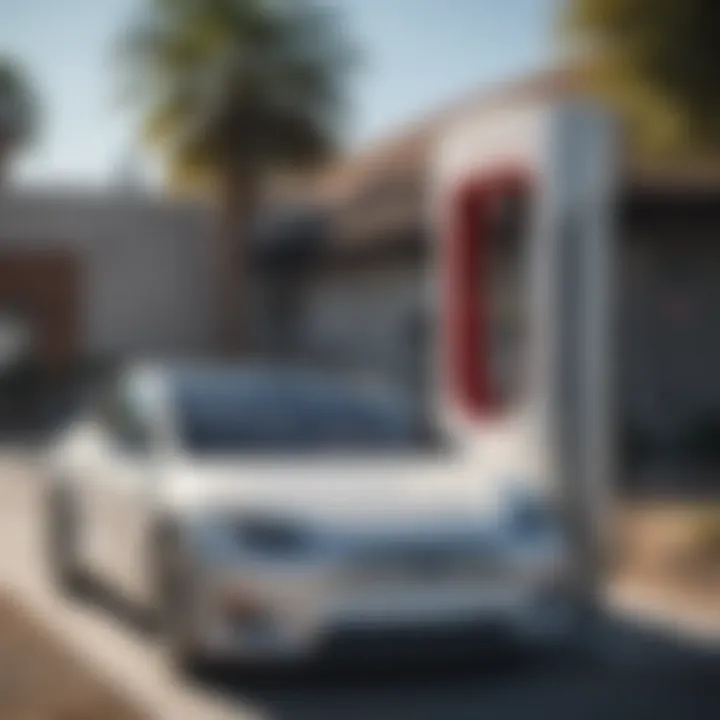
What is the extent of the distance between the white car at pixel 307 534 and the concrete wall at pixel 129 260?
26459 mm

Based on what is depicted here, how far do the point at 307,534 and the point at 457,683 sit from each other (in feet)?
3.47

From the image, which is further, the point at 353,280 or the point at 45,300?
the point at 45,300

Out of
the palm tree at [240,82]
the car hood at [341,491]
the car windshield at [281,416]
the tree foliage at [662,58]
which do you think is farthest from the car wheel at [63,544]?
the palm tree at [240,82]

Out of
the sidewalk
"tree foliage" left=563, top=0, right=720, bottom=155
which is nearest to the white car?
the sidewalk

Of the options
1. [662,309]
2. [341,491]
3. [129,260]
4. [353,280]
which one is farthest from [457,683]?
[129,260]

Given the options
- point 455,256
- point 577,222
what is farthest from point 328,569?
point 455,256

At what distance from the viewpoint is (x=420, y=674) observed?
7.92 metres

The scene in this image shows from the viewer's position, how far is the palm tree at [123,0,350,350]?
31062 millimetres

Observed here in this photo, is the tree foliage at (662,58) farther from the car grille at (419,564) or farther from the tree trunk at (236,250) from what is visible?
the tree trunk at (236,250)

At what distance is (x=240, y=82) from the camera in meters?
31.2

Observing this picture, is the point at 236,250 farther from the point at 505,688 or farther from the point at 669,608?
the point at 505,688

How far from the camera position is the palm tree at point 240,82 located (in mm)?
31062

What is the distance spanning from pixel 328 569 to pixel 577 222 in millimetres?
4250

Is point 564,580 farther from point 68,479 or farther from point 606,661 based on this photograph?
point 68,479
